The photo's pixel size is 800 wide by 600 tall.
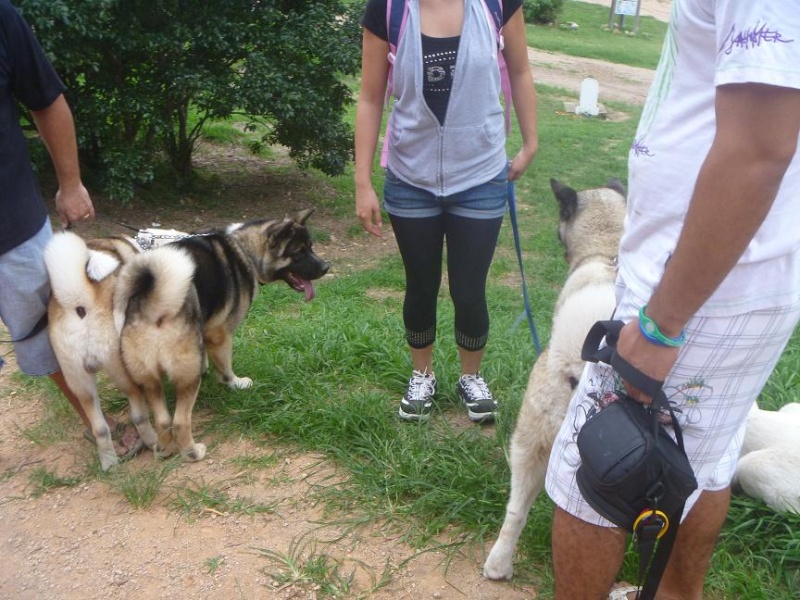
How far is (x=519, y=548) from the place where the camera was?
2494 millimetres

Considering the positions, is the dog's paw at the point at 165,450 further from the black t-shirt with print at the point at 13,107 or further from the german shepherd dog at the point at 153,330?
the black t-shirt with print at the point at 13,107

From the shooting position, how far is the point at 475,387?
10.6ft

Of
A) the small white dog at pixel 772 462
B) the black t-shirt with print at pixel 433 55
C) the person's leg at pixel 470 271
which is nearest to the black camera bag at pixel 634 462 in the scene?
the small white dog at pixel 772 462

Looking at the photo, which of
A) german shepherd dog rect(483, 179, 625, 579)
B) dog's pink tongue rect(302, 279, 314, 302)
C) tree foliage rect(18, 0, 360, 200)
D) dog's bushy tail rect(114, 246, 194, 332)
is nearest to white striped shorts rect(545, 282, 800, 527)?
german shepherd dog rect(483, 179, 625, 579)

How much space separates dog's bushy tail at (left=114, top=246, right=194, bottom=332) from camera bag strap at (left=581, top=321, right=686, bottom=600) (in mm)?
1908

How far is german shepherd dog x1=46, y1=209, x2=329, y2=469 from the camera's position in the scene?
9.17 feet

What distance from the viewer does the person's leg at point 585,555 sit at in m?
1.58

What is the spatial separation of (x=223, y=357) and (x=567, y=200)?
6.38 feet

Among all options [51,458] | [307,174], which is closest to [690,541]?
[51,458]

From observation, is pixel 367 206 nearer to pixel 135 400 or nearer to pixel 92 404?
pixel 135 400

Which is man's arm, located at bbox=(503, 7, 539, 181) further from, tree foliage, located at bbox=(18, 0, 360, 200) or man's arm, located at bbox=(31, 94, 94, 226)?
tree foliage, located at bbox=(18, 0, 360, 200)

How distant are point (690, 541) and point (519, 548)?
0.78 m

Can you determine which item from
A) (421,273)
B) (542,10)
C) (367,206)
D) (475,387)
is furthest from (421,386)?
(542,10)

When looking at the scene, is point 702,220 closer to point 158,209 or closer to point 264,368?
point 264,368
